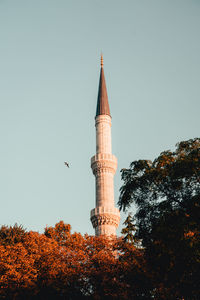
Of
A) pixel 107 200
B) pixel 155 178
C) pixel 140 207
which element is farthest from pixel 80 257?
pixel 107 200

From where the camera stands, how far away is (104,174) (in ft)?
133

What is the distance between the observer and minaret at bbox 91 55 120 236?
38.0 meters

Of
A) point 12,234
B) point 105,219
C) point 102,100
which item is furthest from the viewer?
point 102,100

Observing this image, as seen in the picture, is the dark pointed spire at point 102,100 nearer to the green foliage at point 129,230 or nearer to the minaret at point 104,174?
the minaret at point 104,174

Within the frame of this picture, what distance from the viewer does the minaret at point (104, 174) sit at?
125 ft

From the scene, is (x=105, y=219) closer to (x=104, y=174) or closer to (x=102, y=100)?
(x=104, y=174)

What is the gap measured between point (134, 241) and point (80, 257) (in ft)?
19.2

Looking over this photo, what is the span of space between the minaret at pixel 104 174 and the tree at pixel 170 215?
1475 cm

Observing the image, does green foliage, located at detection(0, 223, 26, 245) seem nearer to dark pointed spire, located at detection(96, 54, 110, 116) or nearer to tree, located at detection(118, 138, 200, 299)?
tree, located at detection(118, 138, 200, 299)

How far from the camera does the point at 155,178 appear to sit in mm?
21906

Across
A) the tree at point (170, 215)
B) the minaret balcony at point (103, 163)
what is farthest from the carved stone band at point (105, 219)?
the tree at point (170, 215)

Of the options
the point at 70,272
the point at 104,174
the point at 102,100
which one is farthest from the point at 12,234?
the point at 102,100

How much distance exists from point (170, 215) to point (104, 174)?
67.3 ft

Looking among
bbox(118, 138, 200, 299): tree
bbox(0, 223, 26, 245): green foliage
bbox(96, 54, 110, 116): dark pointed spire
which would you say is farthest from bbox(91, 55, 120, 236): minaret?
bbox(118, 138, 200, 299): tree
